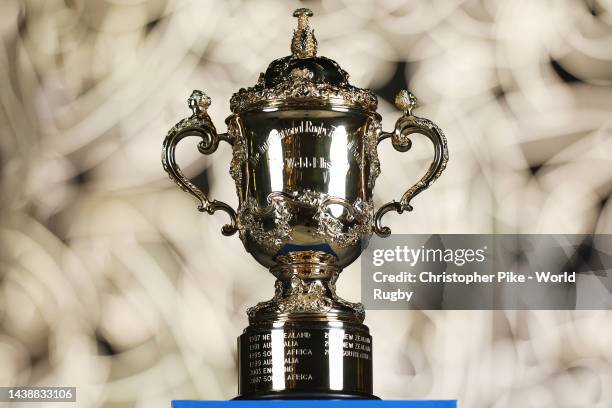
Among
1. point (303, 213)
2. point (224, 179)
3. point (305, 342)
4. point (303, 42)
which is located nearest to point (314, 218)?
point (303, 213)

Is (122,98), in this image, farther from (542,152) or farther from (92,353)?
(542,152)

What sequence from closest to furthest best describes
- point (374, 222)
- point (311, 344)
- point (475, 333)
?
point (311, 344) < point (374, 222) < point (475, 333)

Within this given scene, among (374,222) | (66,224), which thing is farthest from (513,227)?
(66,224)

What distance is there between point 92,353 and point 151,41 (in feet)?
1.66

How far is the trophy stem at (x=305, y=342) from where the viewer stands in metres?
1.52

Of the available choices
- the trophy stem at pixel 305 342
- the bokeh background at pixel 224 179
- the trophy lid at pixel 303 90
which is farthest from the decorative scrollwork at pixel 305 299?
the bokeh background at pixel 224 179

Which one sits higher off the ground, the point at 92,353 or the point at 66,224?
the point at 66,224

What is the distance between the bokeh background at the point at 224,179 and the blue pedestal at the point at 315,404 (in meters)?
0.47

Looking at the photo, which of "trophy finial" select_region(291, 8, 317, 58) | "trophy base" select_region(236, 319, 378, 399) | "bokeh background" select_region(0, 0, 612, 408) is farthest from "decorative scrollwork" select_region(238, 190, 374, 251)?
"bokeh background" select_region(0, 0, 612, 408)

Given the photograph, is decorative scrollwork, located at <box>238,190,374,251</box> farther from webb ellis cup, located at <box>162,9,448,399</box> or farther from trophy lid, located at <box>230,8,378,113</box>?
trophy lid, located at <box>230,8,378,113</box>

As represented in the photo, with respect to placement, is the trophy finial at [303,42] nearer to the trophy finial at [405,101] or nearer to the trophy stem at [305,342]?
the trophy finial at [405,101]

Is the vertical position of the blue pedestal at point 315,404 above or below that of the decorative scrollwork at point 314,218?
below

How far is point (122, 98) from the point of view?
6.70ft

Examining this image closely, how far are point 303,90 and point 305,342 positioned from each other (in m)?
0.31
